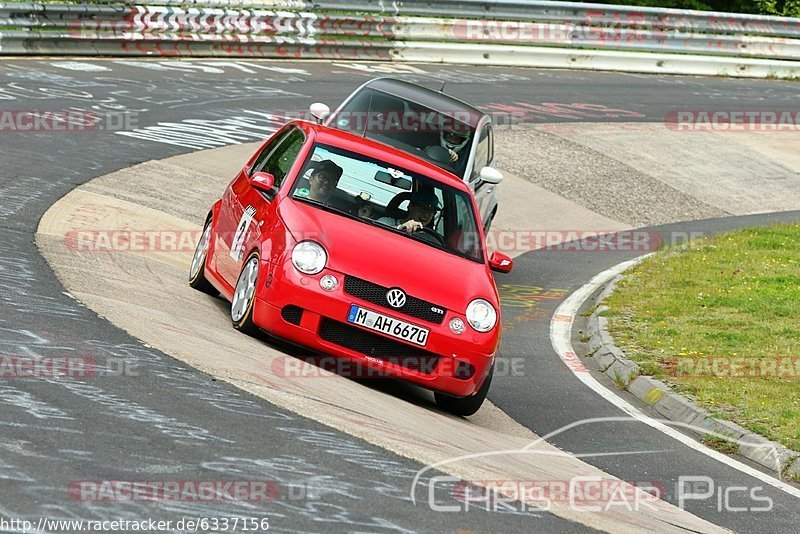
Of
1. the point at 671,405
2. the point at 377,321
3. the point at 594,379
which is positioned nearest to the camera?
the point at 377,321

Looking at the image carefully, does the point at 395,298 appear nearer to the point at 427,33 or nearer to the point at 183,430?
the point at 183,430

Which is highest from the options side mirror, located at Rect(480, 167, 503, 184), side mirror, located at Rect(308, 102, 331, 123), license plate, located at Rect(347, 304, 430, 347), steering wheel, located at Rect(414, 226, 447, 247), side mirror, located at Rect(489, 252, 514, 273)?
side mirror, located at Rect(308, 102, 331, 123)

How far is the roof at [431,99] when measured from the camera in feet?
46.6

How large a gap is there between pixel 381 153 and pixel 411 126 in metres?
3.77

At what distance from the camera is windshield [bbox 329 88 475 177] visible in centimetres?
1369

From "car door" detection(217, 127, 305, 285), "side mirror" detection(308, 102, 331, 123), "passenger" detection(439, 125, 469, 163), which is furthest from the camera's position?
"passenger" detection(439, 125, 469, 163)

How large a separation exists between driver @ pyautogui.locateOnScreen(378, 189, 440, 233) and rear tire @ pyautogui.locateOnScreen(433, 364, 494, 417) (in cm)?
134

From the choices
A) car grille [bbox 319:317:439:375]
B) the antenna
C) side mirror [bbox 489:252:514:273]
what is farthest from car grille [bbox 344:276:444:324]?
the antenna

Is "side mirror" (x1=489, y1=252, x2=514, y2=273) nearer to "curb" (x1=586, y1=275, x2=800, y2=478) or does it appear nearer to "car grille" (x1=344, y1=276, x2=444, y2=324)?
"car grille" (x1=344, y1=276, x2=444, y2=324)

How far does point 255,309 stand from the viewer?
8969 mm

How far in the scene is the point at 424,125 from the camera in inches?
550

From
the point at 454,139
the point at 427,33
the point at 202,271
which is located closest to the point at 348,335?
the point at 202,271

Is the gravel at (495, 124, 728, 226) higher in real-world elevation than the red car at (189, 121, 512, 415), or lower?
lower

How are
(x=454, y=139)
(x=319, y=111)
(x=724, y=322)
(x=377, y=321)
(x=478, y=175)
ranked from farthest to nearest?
(x=478, y=175) → (x=454, y=139) → (x=319, y=111) → (x=724, y=322) → (x=377, y=321)
